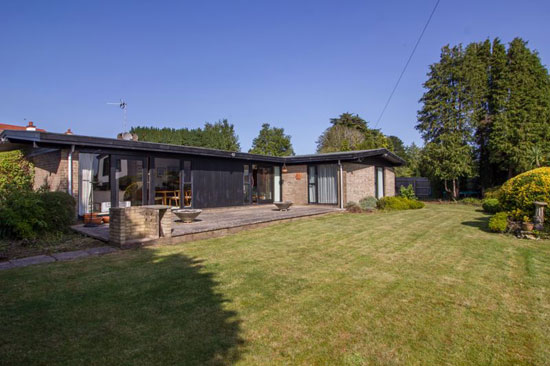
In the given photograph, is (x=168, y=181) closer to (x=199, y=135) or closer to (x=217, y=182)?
(x=217, y=182)

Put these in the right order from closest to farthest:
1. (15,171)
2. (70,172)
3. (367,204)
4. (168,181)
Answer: (70,172) < (15,171) < (168,181) < (367,204)

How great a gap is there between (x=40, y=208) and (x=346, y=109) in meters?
35.3

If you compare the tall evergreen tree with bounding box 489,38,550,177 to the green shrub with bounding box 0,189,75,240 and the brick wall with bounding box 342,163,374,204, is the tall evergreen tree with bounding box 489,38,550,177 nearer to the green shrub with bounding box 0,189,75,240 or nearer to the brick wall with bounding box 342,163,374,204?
the brick wall with bounding box 342,163,374,204

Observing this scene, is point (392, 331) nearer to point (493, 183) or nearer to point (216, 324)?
point (216, 324)

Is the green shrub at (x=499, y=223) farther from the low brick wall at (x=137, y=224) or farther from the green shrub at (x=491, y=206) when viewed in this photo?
the low brick wall at (x=137, y=224)

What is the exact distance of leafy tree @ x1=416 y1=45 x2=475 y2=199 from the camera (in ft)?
64.3

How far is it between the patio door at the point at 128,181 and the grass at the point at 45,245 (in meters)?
3.14

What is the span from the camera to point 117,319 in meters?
2.96

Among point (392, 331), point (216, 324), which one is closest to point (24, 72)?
point (216, 324)

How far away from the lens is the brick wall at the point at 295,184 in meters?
15.6

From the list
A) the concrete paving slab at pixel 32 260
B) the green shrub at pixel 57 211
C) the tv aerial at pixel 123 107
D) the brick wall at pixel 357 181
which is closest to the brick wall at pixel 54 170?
the green shrub at pixel 57 211

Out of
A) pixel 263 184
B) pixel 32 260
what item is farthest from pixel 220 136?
pixel 32 260

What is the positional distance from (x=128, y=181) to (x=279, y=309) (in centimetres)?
891

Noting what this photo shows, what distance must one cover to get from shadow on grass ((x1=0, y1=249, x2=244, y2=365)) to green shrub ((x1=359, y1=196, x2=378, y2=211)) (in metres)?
10.4
